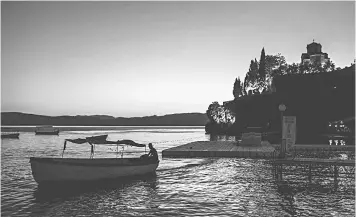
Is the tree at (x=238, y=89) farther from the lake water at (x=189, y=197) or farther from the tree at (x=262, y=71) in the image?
the lake water at (x=189, y=197)

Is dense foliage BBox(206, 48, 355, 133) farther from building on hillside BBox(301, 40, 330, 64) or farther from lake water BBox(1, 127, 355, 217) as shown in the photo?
lake water BBox(1, 127, 355, 217)

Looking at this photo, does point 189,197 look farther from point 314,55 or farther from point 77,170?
point 314,55

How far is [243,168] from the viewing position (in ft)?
82.1

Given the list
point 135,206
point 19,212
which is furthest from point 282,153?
point 19,212

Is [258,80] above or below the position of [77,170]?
above

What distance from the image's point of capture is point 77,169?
2027cm

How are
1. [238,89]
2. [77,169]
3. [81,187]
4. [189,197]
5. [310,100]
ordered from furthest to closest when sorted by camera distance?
[238,89] < [310,100] < [77,169] < [81,187] < [189,197]

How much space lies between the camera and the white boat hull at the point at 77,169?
19766mm

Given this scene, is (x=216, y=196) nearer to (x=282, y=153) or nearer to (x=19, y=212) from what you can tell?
(x=282, y=153)

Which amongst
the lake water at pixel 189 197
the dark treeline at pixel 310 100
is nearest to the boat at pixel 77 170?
the lake water at pixel 189 197

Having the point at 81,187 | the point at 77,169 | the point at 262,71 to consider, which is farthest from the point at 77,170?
the point at 262,71

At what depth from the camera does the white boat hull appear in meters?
19.8

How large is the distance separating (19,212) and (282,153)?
17336 millimetres

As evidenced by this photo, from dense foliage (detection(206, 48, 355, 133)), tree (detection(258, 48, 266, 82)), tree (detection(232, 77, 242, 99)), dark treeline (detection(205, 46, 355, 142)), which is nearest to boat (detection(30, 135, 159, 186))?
dark treeline (detection(205, 46, 355, 142))
